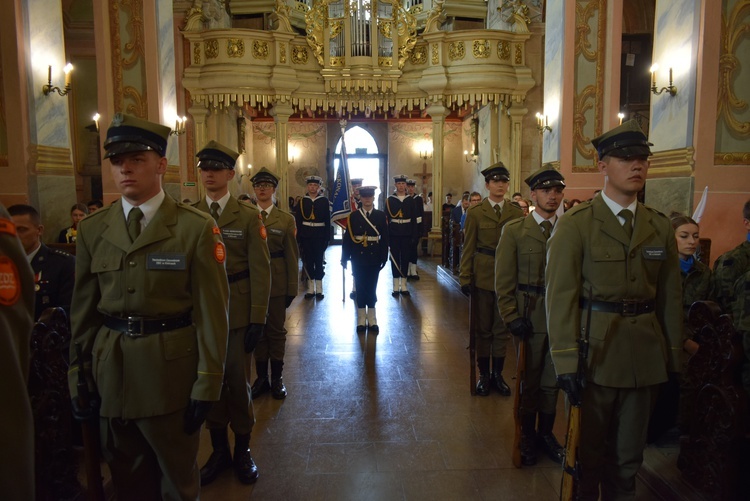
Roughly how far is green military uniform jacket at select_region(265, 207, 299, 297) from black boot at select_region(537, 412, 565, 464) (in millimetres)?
2336

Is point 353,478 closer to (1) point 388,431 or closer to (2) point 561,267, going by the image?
(1) point 388,431

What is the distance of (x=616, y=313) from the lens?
7.93ft

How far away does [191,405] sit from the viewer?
2.19 metres

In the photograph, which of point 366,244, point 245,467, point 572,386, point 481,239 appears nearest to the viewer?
point 572,386

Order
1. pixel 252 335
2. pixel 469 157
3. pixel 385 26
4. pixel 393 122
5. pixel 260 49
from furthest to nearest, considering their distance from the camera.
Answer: pixel 393 122 < pixel 469 157 < pixel 385 26 < pixel 260 49 < pixel 252 335

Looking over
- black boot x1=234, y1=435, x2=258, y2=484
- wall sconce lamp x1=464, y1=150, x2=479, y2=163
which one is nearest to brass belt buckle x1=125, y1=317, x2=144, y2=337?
black boot x1=234, y1=435, x2=258, y2=484

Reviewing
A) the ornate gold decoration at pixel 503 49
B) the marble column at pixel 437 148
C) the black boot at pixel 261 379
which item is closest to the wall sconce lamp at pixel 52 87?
the black boot at pixel 261 379

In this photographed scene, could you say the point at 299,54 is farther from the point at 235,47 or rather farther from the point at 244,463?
the point at 244,463

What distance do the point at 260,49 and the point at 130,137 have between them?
12.2m

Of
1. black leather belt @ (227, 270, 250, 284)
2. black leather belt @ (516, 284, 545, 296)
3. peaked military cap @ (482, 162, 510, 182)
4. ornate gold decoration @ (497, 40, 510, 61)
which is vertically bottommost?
black leather belt @ (516, 284, 545, 296)

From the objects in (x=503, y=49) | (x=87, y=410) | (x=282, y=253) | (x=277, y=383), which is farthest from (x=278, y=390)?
(x=503, y=49)

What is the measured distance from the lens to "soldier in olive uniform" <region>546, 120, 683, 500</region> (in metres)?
2.38

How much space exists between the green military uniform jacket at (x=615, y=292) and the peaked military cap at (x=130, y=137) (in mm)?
1879

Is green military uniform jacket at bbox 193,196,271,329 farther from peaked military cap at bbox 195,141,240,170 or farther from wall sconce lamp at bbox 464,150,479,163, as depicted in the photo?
wall sconce lamp at bbox 464,150,479,163
